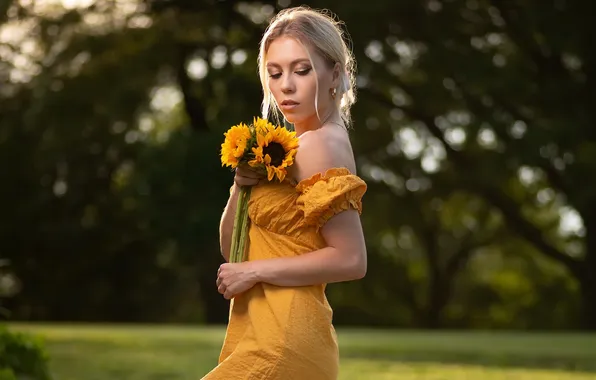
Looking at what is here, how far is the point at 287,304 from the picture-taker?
3.07m

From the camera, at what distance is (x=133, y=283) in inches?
1373

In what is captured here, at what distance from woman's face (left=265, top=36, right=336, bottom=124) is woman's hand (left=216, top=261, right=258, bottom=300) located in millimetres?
428

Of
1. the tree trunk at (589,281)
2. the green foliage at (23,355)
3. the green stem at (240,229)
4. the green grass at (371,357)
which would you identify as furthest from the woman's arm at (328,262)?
the tree trunk at (589,281)

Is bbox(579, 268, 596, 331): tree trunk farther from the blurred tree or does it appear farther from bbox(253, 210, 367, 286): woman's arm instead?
bbox(253, 210, 367, 286): woman's arm

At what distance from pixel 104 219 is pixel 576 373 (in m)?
23.5

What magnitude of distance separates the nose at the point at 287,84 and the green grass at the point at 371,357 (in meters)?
8.22

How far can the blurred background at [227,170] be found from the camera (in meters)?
24.9

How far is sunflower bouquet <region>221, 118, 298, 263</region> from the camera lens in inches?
122

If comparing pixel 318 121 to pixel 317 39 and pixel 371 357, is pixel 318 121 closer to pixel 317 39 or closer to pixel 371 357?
pixel 317 39

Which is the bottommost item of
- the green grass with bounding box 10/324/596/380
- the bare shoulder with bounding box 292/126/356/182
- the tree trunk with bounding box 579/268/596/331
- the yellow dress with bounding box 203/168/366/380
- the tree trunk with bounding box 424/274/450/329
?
the tree trunk with bounding box 424/274/450/329

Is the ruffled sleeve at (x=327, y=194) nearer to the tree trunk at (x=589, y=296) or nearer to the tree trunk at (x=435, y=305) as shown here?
the tree trunk at (x=589, y=296)

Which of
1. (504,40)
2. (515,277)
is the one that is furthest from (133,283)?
(515,277)

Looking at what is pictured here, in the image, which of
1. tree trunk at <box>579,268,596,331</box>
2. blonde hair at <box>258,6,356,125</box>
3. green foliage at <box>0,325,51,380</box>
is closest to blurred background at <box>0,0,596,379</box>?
tree trunk at <box>579,268,596,331</box>

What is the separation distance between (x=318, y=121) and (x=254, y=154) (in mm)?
223
